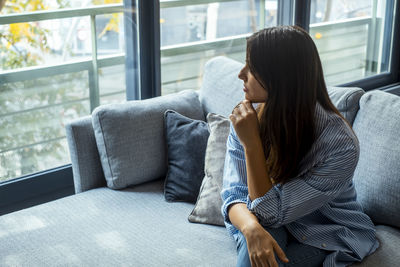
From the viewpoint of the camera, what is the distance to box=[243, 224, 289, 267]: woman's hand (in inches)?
57.3

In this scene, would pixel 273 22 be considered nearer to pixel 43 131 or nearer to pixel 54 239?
pixel 43 131

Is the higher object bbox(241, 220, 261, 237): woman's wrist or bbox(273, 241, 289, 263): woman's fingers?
bbox(241, 220, 261, 237): woman's wrist

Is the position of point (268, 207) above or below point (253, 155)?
below

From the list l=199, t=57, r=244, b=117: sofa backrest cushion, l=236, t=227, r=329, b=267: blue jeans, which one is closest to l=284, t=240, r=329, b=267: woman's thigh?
l=236, t=227, r=329, b=267: blue jeans

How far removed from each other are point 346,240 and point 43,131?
1.46 m

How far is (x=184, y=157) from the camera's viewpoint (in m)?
2.15

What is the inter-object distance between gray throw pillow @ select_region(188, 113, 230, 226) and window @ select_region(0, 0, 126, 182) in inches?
28.9

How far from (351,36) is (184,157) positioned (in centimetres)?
214

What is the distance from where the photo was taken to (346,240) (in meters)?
1.60

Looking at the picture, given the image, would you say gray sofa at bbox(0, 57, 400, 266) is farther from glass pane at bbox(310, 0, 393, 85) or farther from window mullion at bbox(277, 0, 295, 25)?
glass pane at bbox(310, 0, 393, 85)

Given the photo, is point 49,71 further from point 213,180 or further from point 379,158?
point 379,158

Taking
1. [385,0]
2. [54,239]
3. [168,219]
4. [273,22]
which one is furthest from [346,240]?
[385,0]

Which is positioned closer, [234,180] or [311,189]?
[311,189]

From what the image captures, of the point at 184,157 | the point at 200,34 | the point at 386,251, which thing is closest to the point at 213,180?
the point at 184,157
